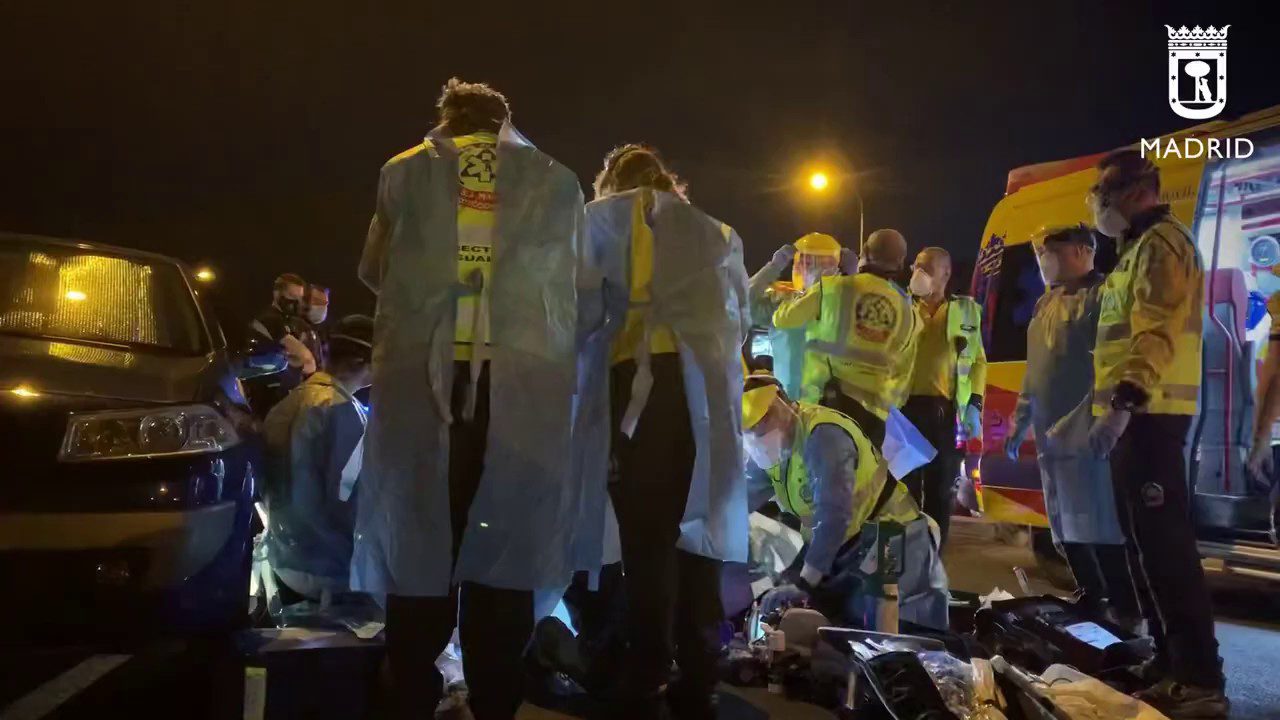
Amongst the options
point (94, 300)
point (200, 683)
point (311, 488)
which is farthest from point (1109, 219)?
point (200, 683)

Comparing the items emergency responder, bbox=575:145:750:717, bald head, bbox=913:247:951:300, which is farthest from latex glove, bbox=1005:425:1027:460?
emergency responder, bbox=575:145:750:717

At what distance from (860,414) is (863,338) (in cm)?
38

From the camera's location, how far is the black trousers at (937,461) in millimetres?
4891

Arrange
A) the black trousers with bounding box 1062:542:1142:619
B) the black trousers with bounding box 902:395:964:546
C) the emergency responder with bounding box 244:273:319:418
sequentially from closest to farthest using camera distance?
the black trousers with bounding box 1062:542:1142:619 → the emergency responder with bounding box 244:273:319:418 → the black trousers with bounding box 902:395:964:546

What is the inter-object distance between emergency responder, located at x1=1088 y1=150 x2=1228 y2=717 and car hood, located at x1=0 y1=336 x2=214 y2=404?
324cm

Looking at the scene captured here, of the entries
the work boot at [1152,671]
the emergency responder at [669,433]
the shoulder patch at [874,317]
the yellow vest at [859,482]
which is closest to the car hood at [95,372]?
the emergency responder at [669,433]

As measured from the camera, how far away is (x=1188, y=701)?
306cm

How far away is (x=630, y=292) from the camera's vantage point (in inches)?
105

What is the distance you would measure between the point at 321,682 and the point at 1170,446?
9.97 feet

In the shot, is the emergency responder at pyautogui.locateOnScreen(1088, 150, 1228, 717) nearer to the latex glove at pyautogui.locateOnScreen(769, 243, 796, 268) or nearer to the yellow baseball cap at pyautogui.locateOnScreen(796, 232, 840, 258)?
the latex glove at pyautogui.locateOnScreen(769, 243, 796, 268)

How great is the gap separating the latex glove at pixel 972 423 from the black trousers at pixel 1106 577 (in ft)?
5.61

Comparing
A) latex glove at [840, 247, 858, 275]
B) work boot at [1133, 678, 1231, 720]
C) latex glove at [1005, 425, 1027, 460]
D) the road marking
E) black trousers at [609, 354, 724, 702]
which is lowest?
the road marking

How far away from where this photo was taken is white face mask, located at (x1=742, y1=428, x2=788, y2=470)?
12.0 ft

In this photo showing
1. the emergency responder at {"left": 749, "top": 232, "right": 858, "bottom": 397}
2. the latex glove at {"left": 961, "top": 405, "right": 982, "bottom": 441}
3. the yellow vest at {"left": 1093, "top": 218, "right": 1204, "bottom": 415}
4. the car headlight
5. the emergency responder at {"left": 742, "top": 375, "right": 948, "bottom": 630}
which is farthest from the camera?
the latex glove at {"left": 961, "top": 405, "right": 982, "bottom": 441}
